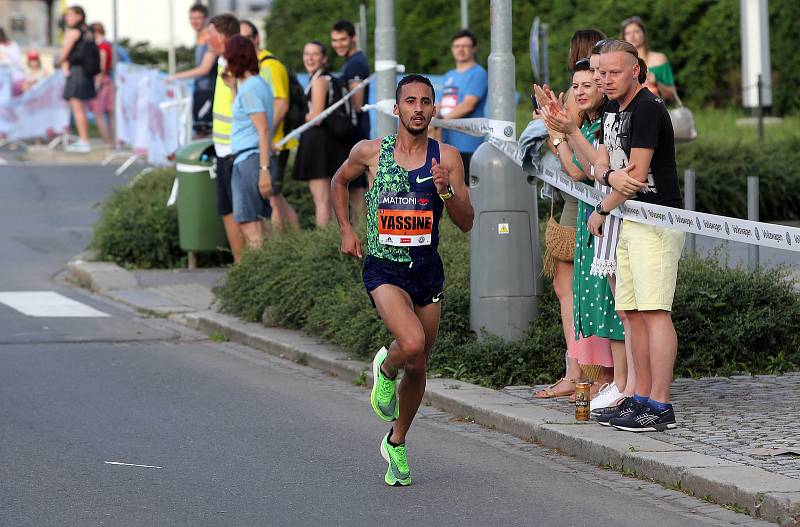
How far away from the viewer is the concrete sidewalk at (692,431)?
6.55 meters

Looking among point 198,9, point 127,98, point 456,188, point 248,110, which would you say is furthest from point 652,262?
point 127,98

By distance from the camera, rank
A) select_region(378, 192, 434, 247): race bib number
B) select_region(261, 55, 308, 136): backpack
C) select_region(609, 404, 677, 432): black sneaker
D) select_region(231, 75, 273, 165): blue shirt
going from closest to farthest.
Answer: select_region(378, 192, 434, 247): race bib number < select_region(609, 404, 677, 432): black sneaker < select_region(231, 75, 273, 165): blue shirt < select_region(261, 55, 308, 136): backpack

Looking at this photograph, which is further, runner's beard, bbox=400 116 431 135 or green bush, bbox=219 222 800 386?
green bush, bbox=219 222 800 386

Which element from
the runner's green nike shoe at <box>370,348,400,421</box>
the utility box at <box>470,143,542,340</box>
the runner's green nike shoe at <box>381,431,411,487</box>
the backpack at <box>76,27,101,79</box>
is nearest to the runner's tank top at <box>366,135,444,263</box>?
the runner's green nike shoe at <box>370,348,400,421</box>

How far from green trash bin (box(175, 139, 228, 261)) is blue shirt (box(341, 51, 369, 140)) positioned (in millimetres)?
1324

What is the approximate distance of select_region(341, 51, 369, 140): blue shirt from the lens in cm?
1414

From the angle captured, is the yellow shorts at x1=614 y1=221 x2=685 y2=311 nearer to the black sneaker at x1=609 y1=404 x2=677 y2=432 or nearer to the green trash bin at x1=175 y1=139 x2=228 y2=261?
the black sneaker at x1=609 y1=404 x2=677 y2=432

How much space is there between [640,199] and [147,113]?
55.4 feet

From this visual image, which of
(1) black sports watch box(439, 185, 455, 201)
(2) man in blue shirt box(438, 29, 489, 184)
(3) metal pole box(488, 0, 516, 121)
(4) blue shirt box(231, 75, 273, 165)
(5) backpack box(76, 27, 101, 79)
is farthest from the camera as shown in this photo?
(5) backpack box(76, 27, 101, 79)

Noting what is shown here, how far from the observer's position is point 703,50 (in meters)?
28.0

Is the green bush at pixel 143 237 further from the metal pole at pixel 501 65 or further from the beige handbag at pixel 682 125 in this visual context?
the metal pole at pixel 501 65

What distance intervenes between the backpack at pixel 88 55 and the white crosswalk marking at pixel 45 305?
12.0 m

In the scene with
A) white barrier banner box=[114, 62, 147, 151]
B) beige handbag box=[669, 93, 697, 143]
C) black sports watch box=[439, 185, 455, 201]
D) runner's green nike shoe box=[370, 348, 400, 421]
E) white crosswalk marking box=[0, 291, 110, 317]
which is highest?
white barrier banner box=[114, 62, 147, 151]

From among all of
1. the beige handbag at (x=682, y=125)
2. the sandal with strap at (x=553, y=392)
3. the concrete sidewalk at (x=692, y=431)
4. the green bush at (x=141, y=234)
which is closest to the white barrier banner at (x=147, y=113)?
the green bush at (x=141, y=234)
